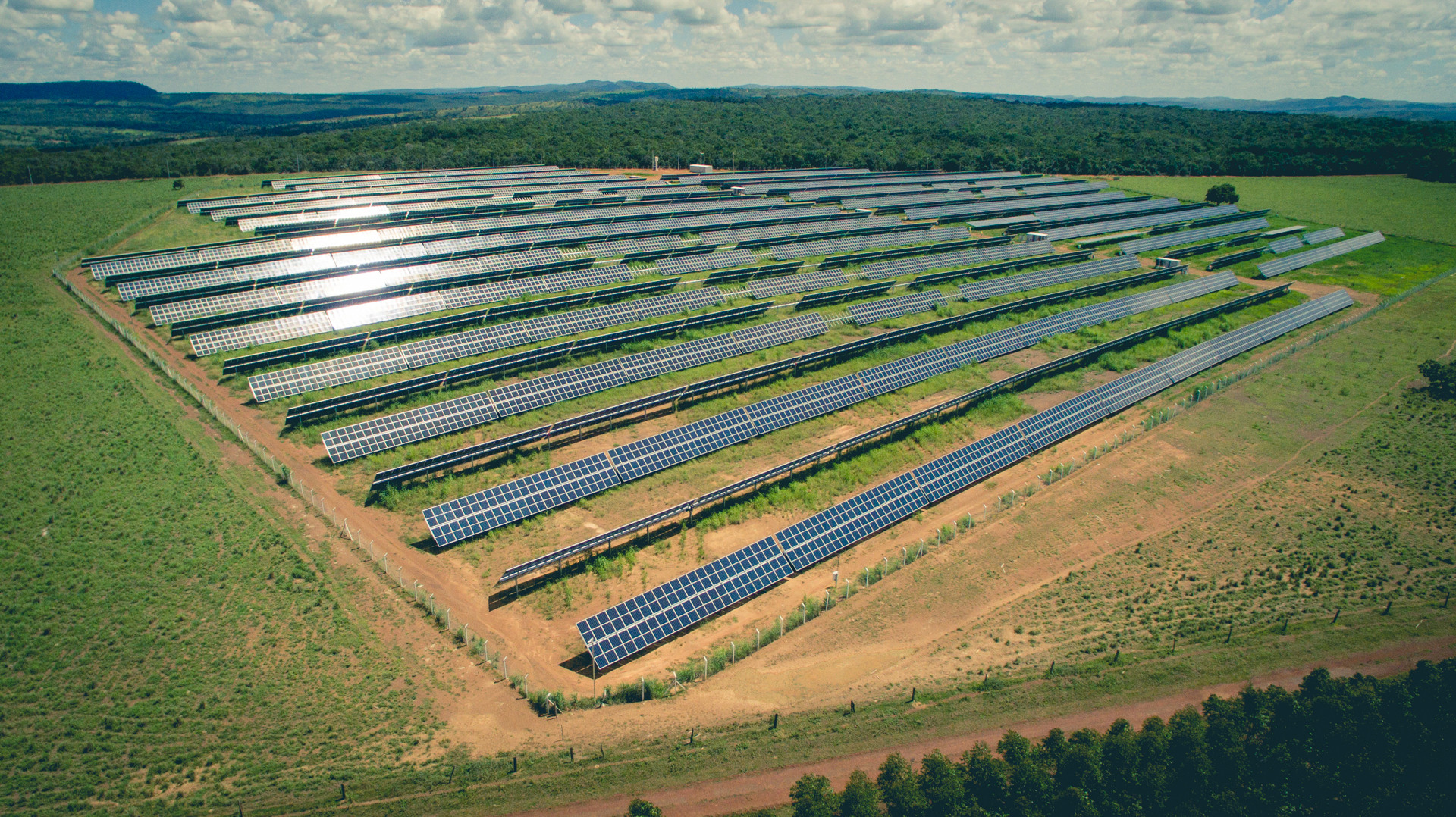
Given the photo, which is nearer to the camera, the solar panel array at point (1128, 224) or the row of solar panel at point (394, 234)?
the row of solar panel at point (394, 234)

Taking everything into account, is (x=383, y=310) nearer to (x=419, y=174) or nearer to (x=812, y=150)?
(x=419, y=174)

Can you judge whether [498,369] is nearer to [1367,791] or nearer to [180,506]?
[180,506]

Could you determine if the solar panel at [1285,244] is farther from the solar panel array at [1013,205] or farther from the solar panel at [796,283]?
the solar panel at [796,283]

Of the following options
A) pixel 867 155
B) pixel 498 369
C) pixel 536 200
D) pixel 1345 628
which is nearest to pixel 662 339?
pixel 498 369

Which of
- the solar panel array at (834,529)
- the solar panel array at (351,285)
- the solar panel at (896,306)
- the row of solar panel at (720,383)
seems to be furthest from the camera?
the solar panel at (896,306)

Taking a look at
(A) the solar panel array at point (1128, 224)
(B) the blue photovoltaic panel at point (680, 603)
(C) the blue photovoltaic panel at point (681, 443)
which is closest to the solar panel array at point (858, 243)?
(A) the solar panel array at point (1128, 224)

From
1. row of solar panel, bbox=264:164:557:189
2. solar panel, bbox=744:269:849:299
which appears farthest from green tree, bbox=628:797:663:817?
row of solar panel, bbox=264:164:557:189

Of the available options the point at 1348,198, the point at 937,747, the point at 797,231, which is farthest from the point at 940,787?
the point at 1348,198
